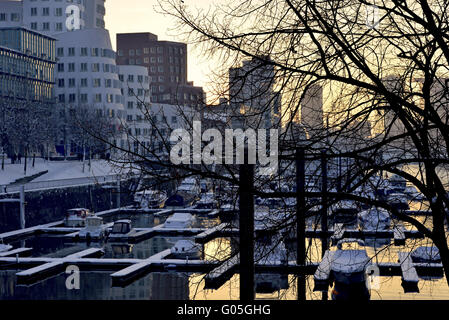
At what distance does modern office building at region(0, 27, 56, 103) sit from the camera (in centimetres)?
8512

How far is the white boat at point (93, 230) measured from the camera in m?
45.0

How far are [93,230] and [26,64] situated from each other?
53.4 meters

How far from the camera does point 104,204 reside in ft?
216

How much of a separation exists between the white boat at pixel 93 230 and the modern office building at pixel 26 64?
42320mm

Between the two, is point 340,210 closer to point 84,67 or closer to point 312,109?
point 312,109

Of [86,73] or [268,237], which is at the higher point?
[86,73]

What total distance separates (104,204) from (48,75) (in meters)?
40.1

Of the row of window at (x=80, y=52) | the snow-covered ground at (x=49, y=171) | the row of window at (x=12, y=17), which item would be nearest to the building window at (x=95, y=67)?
the row of window at (x=80, y=52)

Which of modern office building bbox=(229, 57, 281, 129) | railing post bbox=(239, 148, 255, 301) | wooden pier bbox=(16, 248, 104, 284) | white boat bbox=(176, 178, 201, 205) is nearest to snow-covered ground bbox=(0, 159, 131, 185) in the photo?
wooden pier bbox=(16, 248, 104, 284)

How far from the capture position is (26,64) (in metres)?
91.3

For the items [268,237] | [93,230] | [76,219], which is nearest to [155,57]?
[76,219]

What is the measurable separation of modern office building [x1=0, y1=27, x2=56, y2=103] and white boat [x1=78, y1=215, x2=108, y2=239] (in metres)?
42.3

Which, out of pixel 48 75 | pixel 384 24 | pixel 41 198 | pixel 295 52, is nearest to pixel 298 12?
pixel 295 52

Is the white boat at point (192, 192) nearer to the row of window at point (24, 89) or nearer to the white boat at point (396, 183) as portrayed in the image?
the white boat at point (396, 183)
